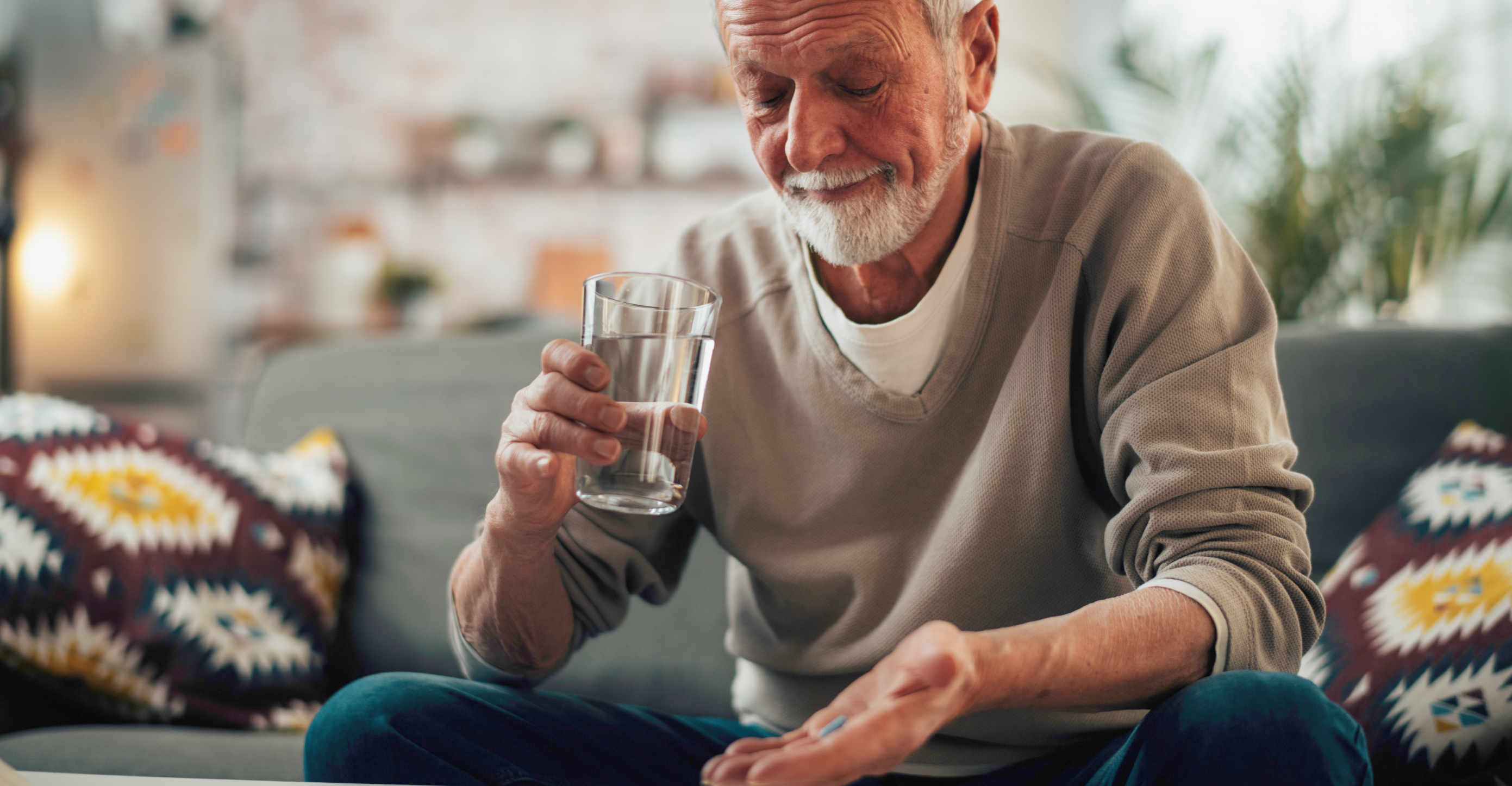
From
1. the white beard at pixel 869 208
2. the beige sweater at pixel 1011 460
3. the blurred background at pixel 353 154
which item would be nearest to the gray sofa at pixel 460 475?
the beige sweater at pixel 1011 460

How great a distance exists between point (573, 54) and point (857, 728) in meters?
4.92

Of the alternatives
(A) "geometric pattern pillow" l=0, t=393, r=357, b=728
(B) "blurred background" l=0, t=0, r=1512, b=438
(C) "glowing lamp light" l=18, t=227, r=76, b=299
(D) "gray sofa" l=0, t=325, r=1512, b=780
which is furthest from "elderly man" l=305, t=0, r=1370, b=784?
(C) "glowing lamp light" l=18, t=227, r=76, b=299

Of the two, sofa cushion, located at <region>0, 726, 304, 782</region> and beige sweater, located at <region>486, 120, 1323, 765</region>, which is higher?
beige sweater, located at <region>486, 120, 1323, 765</region>

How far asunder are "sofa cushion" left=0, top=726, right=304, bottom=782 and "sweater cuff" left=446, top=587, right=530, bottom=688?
8.6 inches

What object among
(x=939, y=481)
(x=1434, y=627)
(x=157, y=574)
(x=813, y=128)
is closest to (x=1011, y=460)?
(x=939, y=481)

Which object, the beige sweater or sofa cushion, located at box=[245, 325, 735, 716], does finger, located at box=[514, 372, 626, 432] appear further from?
sofa cushion, located at box=[245, 325, 735, 716]

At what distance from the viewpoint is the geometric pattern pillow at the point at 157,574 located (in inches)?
45.8

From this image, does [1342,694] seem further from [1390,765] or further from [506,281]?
[506,281]

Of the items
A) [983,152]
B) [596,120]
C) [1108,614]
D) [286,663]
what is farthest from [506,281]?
[1108,614]

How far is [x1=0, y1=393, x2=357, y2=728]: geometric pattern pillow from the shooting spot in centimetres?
116

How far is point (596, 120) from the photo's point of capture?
505 centimetres

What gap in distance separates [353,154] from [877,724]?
16.6ft

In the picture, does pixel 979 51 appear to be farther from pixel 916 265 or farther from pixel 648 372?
pixel 648 372

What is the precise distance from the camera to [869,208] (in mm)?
876
